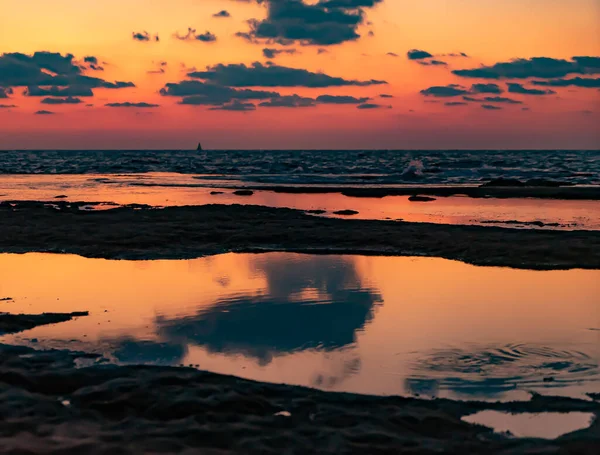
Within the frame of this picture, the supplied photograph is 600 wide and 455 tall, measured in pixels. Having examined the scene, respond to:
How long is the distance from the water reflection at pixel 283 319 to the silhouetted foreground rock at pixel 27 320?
68.0 inches

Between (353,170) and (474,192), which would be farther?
(353,170)

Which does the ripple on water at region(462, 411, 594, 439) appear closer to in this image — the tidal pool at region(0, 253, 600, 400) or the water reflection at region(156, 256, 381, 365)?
the tidal pool at region(0, 253, 600, 400)

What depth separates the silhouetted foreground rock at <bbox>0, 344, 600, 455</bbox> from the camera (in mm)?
6543

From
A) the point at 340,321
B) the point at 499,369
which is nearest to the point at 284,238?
the point at 340,321

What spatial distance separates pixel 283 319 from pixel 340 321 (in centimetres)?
100

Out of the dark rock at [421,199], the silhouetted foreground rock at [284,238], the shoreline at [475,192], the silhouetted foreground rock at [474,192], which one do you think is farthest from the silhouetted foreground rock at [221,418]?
the silhouetted foreground rock at [474,192]

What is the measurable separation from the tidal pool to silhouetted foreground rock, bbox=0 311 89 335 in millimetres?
272

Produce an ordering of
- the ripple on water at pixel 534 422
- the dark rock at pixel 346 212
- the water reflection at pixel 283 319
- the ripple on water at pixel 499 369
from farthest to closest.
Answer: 1. the dark rock at pixel 346 212
2. the water reflection at pixel 283 319
3. the ripple on water at pixel 499 369
4. the ripple on water at pixel 534 422

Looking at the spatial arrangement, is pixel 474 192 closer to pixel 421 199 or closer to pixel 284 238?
pixel 421 199

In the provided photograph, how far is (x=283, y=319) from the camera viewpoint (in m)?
11.6

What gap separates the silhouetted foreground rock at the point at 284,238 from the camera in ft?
63.2

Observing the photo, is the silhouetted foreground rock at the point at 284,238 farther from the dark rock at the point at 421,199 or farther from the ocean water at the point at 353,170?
the ocean water at the point at 353,170

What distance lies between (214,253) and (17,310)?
8.35m

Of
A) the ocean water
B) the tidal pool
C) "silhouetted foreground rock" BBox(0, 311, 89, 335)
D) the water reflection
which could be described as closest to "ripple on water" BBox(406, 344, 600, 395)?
the tidal pool
